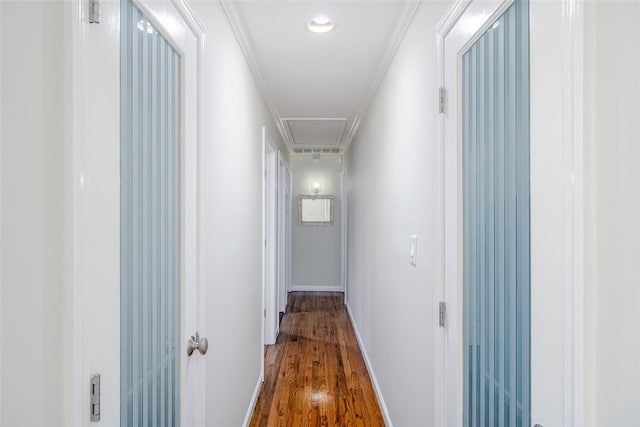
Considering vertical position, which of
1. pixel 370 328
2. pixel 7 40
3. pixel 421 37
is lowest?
pixel 370 328

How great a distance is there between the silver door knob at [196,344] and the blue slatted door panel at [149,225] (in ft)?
0.27

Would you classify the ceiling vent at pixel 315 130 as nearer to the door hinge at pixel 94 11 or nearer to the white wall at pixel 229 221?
the white wall at pixel 229 221

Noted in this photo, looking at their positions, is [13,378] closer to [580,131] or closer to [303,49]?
[580,131]

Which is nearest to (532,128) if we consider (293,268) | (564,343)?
(564,343)

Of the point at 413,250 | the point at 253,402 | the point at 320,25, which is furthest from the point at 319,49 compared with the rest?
the point at 253,402

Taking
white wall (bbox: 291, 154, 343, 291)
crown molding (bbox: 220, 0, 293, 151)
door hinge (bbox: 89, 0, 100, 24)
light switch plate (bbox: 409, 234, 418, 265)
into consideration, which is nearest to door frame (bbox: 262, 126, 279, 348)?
crown molding (bbox: 220, 0, 293, 151)

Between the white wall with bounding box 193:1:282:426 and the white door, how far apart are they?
0.15 metres

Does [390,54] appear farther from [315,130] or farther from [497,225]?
[315,130]

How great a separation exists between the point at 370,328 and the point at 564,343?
2.63m

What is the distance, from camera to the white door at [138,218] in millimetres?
740

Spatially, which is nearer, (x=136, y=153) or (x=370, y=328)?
(x=136, y=153)

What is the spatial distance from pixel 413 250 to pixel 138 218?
1.24m

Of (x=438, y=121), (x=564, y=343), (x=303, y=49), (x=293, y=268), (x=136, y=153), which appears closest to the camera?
(x=564, y=343)

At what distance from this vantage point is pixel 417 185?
1.74 m
